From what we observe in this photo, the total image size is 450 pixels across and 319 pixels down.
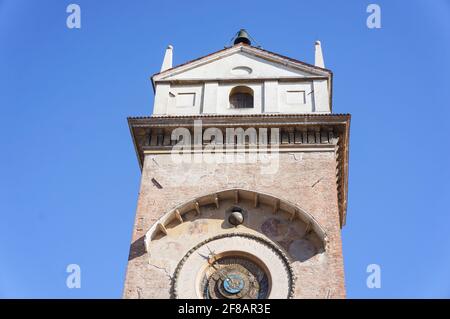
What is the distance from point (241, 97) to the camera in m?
23.3

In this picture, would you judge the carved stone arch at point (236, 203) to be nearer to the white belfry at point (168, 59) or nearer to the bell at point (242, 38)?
the white belfry at point (168, 59)

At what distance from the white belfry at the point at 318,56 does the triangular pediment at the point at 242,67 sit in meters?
0.57

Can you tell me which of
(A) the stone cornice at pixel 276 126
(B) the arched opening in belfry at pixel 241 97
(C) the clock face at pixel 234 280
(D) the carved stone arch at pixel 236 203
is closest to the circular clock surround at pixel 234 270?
(C) the clock face at pixel 234 280

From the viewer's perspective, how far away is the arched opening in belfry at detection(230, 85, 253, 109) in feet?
75.7

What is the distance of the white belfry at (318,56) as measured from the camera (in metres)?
24.0

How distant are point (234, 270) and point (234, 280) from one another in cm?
27

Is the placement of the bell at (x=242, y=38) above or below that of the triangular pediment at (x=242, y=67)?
above

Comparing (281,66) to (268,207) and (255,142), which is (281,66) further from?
(268,207)

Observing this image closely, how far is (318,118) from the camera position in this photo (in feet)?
69.6

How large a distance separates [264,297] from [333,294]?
155 cm

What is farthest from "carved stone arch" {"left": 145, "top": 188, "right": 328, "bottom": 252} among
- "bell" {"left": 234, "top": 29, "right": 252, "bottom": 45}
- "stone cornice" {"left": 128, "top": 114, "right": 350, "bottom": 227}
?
"bell" {"left": 234, "top": 29, "right": 252, "bottom": 45}

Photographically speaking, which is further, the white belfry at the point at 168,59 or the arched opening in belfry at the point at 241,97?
the white belfry at the point at 168,59

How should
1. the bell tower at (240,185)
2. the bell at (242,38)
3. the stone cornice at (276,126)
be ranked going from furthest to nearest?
1. the bell at (242,38)
2. the stone cornice at (276,126)
3. the bell tower at (240,185)
